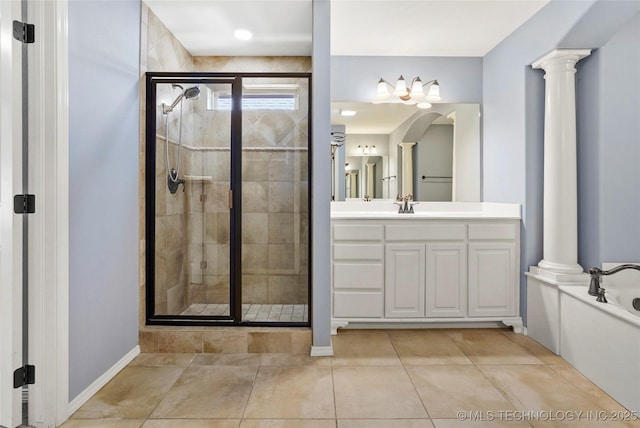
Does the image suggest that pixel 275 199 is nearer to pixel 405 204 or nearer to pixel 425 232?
pixel 425 232

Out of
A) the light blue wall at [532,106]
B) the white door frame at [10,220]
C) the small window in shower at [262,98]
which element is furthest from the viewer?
the small window in shower at [262,98]

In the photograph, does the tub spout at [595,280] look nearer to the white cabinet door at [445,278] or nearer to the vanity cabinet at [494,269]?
the vanity cabinet at [494,269]

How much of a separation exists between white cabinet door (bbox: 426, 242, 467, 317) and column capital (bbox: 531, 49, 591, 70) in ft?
4.71

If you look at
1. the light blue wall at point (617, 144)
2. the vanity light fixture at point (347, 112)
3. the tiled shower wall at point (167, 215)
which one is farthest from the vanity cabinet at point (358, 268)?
the light blue wall at point (617, 144)

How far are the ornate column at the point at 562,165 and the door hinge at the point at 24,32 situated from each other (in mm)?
3021

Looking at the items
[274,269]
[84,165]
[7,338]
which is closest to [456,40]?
[274,269]

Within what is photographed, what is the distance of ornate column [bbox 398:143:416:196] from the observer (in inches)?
140

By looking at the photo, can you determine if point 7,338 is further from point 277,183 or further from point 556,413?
point 556,413

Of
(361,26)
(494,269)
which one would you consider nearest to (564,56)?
(361,26)

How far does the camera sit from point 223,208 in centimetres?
263

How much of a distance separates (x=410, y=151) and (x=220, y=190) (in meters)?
1.89

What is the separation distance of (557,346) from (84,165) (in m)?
3.03

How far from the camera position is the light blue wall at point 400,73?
345 centimetres

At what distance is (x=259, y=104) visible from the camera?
8.86 feet
